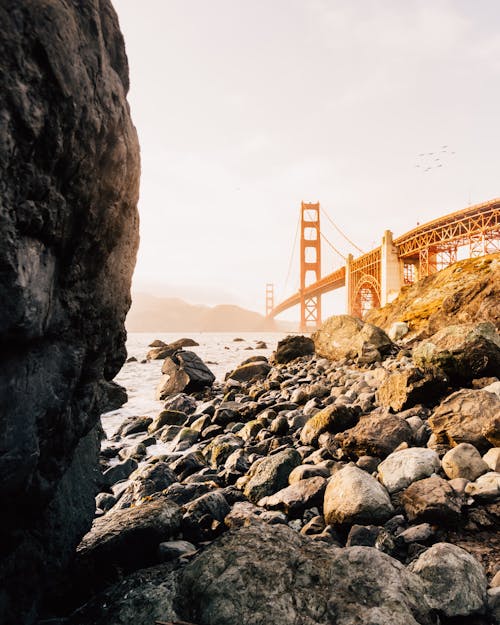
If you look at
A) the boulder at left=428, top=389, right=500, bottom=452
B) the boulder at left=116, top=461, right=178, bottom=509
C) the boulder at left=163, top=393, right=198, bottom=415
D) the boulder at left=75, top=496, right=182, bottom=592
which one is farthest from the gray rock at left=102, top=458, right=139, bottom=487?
the boulder at left=428, top=389, right=500, bottom=452

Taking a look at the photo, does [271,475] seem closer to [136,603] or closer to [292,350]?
[136,603]

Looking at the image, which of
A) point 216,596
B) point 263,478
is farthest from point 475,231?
point 216,596

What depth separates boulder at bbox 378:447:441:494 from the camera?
9.61ft

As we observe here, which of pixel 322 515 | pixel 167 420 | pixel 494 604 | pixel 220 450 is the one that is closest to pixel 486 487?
pixel 494 604

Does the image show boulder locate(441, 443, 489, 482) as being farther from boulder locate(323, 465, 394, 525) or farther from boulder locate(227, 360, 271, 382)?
boulder locate(227, 360, 271, 382)

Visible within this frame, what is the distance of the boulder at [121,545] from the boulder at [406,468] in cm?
176

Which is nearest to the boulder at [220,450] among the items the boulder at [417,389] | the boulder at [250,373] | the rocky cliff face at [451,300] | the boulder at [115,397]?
the boulder at [417,389]

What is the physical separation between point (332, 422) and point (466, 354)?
2.05 m

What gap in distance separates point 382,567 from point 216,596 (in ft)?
2.63

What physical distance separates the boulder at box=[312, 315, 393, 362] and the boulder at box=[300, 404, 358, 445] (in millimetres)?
4451

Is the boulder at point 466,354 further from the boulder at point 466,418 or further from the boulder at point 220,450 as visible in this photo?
the boulder at point 220,450

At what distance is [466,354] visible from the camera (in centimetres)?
472

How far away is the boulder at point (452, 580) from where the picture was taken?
66.5 inches

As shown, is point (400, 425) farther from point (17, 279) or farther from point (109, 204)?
point (17, 279)
